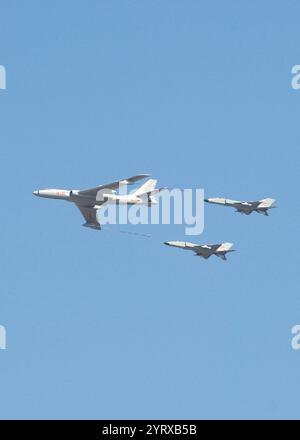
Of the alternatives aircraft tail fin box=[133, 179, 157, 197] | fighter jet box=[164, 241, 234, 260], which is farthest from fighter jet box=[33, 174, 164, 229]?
fighter jet box=[164, 241, 234, 260]

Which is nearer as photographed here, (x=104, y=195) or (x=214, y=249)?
(x=104, y=195)

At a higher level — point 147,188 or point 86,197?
point 147,188

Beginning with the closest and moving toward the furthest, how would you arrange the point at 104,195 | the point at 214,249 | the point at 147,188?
the point at 104,195 < the point at 147,188 < the point at 214,249

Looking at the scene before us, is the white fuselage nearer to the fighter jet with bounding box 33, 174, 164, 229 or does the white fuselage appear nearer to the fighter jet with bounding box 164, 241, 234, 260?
the fighter jet with bounding box 33, 174, 164, 229

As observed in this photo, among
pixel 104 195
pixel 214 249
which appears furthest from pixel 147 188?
→ pixel 214 249

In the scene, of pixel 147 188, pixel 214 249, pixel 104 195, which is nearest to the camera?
pixel 104 195

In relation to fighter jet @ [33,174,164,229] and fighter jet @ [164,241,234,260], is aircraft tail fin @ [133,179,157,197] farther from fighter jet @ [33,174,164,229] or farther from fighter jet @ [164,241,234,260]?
fighter jet @ [164,241,234,260]

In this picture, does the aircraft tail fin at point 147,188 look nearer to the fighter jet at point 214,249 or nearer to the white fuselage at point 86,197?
the white fuselage at point 86,197

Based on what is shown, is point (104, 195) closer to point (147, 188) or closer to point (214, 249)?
point (147, 188)

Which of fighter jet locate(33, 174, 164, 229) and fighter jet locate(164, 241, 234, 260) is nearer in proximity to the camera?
fighter jet locate(33, 174, 164, 229)

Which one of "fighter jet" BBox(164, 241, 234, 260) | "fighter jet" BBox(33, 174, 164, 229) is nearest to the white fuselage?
"fighter jet" BBox(33, 174, 164, 229)

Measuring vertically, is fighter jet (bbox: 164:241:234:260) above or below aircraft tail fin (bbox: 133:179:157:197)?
below
